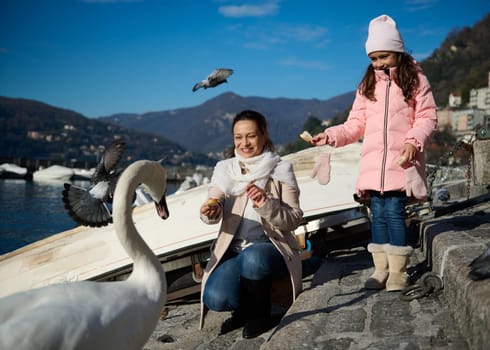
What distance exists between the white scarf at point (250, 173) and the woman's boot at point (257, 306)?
0.63 meters

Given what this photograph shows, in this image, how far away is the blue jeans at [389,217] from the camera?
11.8 ft

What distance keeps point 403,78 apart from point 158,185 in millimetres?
1860

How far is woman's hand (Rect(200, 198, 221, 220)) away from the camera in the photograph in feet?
11.6

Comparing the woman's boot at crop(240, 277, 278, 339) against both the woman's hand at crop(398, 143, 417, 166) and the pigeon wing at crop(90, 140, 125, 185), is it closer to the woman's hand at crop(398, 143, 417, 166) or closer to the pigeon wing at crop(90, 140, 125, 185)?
the woman's hand at crop(398, 143, 417, 166)

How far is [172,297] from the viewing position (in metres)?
5.41

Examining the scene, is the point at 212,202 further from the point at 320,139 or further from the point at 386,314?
the point at 386,314

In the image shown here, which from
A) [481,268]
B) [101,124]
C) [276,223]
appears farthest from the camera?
[101,124]

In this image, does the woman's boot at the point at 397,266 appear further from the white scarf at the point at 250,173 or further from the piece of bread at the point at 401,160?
the white scarf at the point at 250,173

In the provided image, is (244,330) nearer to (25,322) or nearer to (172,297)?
(25,322)

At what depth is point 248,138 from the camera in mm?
3768

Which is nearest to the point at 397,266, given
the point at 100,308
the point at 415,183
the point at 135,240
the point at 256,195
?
the point at 415,183

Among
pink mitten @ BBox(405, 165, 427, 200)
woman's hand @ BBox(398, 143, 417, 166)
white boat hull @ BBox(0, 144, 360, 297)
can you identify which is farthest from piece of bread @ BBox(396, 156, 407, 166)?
white boat hull @ BBox(0, 144, 360, 297)

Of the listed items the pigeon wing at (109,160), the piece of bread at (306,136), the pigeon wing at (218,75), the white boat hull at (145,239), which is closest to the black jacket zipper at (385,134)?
the piece of bread at (306,136)

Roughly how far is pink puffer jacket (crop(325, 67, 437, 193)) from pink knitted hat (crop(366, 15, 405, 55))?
0.17 meters
